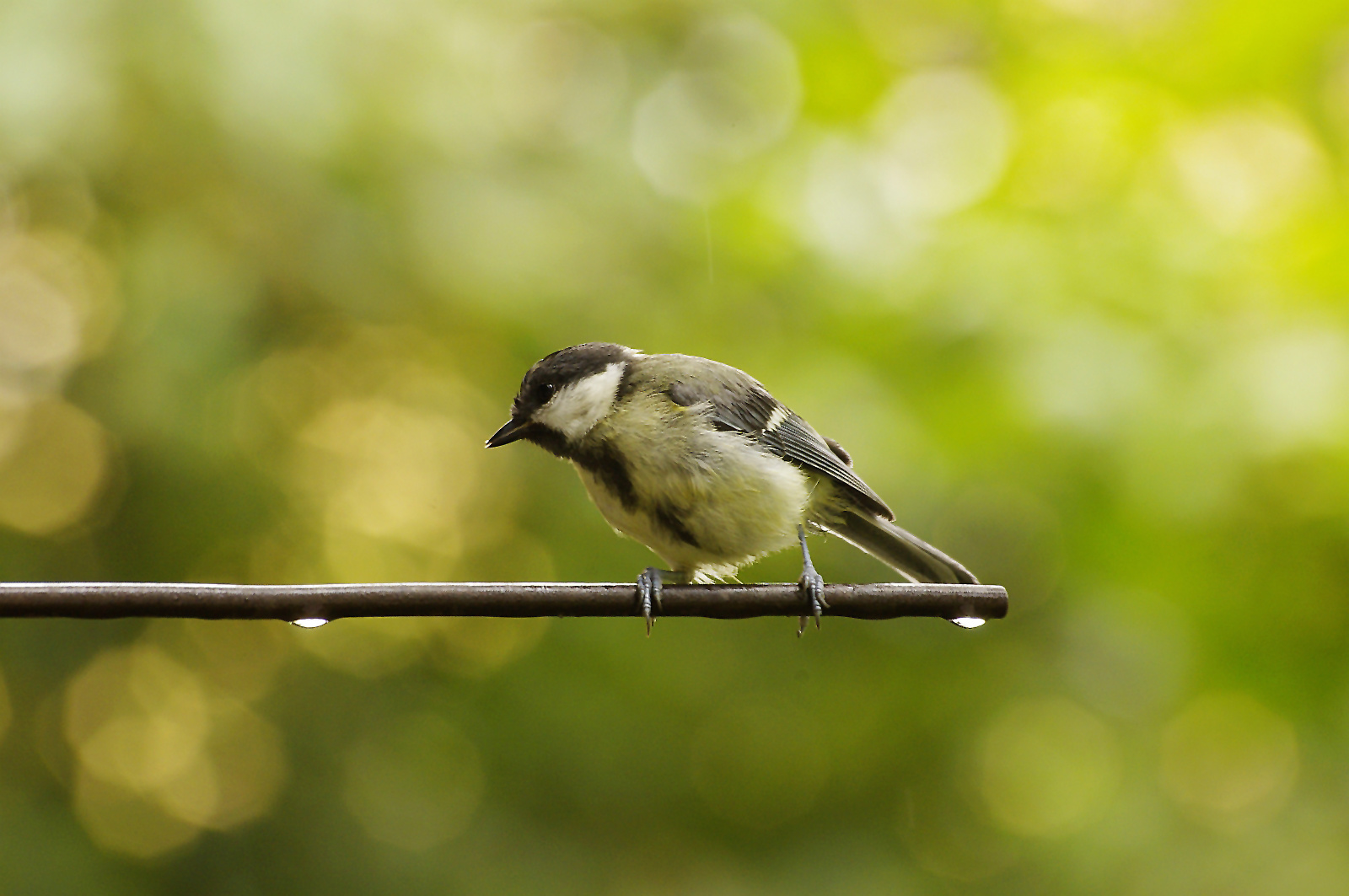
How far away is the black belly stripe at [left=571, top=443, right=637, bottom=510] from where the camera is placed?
1687 millimetres

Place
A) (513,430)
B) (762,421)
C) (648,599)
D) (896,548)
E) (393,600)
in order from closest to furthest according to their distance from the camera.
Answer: (393,600)
(648,599)
(513,430)
(896,548)
(762,421)

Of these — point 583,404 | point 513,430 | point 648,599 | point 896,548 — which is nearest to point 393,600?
point 648,599

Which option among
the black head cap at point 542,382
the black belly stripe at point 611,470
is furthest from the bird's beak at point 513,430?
the black belly stripe at point 611,470

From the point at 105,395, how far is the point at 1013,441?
2139mm

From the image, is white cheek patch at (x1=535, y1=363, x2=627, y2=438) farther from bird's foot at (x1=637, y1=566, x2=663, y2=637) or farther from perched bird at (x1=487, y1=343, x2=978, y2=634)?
bird's foot at (x1=637, y1=566, x2=663, y2=637)

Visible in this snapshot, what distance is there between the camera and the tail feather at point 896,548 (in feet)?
5.47

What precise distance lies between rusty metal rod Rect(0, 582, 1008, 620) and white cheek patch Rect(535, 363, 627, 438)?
608mm

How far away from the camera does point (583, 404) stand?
165 cm

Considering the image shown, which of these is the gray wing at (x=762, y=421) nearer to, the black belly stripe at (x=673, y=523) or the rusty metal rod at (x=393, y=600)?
the black belly stripe at (x=673, y=523)

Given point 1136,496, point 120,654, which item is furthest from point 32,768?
point 1136,496

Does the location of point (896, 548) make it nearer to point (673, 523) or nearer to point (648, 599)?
point (673, 523)

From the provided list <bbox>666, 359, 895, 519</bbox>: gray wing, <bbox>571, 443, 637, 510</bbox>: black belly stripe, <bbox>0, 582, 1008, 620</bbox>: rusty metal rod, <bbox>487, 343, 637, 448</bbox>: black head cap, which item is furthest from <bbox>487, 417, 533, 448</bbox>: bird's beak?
<bbox>0, 582, 1008, 620</bbox>: rusty metal rod

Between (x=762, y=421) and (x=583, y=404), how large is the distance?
0.38m

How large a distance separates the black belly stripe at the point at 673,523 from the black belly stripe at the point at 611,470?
0.04 metres
